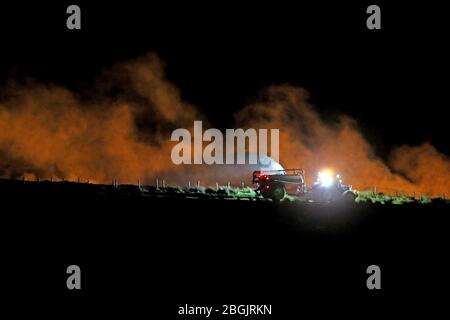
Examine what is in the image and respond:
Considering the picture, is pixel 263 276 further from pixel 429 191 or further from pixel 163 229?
pixel 429 191

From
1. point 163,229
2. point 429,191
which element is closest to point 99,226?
point 163,229

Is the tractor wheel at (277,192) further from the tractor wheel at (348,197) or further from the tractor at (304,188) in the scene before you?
the tractor wheel at (348,197)

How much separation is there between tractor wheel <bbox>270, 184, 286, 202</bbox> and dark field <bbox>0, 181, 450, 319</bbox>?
4.31 metres

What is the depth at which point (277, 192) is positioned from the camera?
85.4ft

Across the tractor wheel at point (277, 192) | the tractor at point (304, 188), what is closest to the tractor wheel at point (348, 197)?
the tractor at point (304, 188)

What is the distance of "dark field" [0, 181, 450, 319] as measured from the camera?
44.5 ft

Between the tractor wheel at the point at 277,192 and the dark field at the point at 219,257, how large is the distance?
4.31 meters

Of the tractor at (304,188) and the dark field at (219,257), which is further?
the tractor at (304,188)

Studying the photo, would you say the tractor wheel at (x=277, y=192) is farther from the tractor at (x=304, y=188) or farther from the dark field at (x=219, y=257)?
the dark field at (x=219, y=257)

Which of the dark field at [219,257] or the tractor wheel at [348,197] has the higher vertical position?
the tractor wheel at [348,197]

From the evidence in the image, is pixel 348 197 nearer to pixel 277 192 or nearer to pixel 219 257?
pixel 277 192

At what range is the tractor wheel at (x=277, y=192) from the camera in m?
26.0

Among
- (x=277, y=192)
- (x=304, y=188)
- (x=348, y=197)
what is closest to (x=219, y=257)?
(x=277, y=192)
